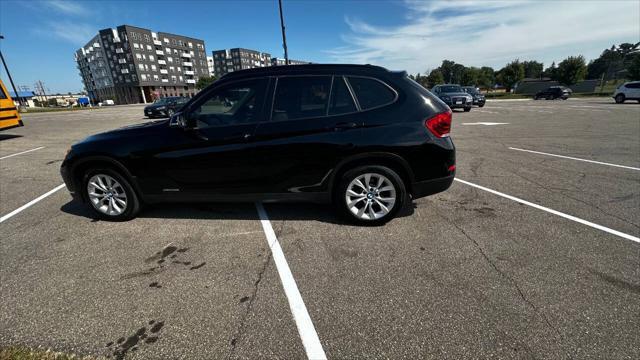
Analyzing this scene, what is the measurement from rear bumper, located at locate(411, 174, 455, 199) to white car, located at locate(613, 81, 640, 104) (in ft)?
104

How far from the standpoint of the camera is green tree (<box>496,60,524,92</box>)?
202ft

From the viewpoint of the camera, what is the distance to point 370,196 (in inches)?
137

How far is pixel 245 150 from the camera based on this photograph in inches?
134

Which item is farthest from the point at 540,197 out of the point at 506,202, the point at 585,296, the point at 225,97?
the point at 225,97

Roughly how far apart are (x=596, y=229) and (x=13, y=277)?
6.25 metres

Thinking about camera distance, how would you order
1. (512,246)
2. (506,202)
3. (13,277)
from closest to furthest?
1. (13,277)
2. (512,246)
3. (506,202)

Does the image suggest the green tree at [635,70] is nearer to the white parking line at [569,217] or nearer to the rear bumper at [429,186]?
the white parking line at [569,217]

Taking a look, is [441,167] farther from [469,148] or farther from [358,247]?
[469,148]

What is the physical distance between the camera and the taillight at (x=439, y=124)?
3324 millimetres

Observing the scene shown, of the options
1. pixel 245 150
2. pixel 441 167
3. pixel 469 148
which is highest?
pixel 245 150

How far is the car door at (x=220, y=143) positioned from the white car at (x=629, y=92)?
3329cm

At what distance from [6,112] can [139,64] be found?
8231cm

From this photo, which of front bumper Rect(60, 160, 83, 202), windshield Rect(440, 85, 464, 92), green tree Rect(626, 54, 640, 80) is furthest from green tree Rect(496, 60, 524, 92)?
front bumper Rect(60, 160, 83, 202)

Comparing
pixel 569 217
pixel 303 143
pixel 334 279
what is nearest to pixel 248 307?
pixel 334 279
